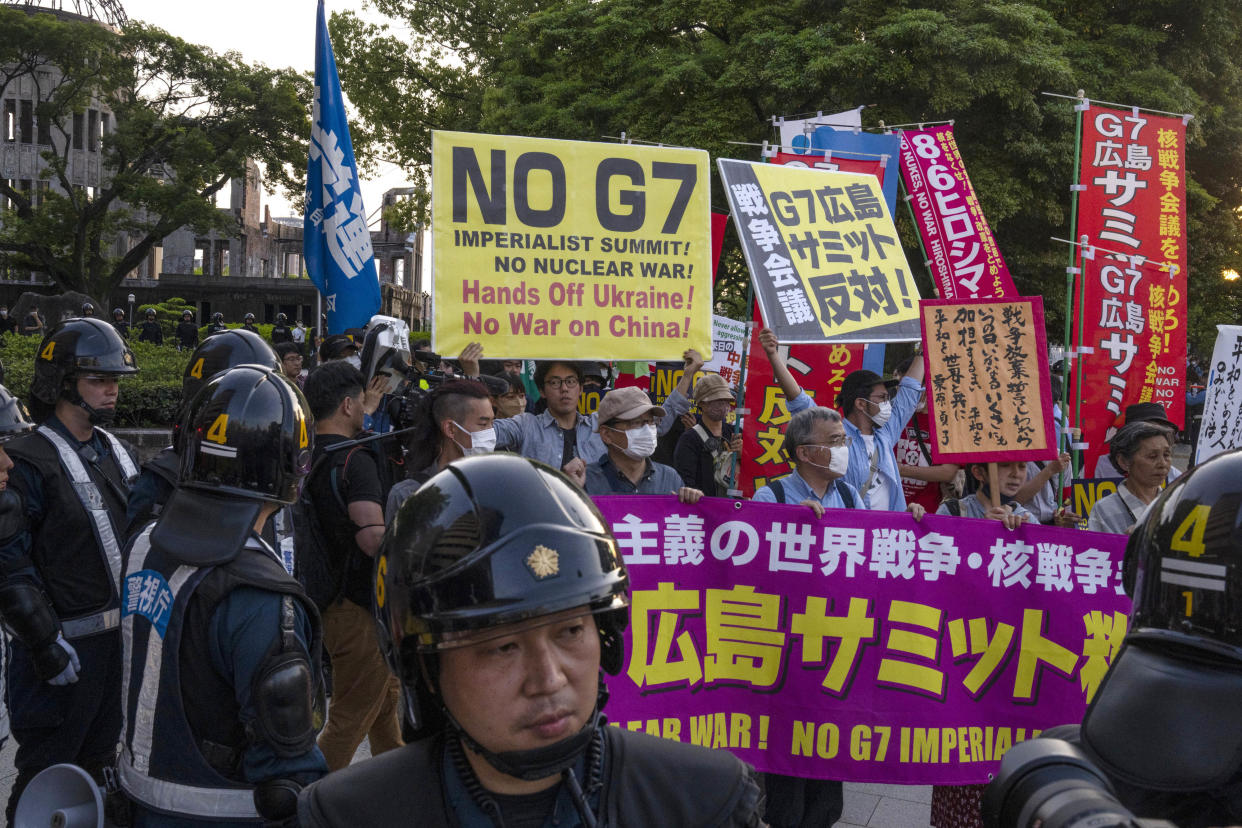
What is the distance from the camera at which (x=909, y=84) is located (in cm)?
1631

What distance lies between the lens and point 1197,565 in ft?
5.45

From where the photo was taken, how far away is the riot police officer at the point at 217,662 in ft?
7.77

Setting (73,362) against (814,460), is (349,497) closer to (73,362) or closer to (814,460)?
(73,362)

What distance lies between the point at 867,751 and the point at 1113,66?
17.1m

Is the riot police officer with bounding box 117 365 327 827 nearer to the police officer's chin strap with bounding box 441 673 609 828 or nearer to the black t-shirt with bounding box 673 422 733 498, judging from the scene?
the police officer's chin strap with bounding box 441 673 609 828

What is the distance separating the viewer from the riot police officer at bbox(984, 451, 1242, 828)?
154 centimetres

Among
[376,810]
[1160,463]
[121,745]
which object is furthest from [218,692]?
[1160,463]

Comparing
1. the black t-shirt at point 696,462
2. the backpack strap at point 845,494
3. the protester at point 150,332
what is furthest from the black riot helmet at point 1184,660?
the protester at point 150,332

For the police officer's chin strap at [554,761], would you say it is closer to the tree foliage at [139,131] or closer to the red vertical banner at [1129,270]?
the red vertical banner at [1129,270]

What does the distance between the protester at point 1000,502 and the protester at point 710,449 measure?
1637 millimetres

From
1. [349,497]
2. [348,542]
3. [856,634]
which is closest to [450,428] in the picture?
[349,497]

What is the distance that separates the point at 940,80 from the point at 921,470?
1018 cm

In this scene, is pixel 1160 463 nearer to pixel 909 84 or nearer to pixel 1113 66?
pixel 909 84

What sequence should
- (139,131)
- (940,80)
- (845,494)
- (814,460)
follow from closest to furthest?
(814,460) < (845,494) < (940,80) < (139,131)
